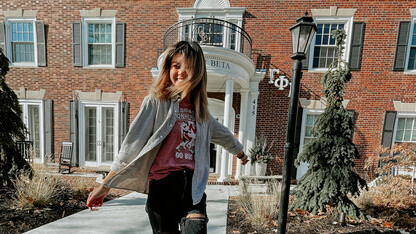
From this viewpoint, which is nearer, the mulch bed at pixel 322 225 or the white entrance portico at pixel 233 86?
the mulch bed at pixel 322 225

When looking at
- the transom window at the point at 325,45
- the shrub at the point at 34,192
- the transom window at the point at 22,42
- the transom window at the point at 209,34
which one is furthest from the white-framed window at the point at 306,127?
the transom window at the point at 22,42

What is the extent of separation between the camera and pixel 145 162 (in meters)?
1.37

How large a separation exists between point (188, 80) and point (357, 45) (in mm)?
7364

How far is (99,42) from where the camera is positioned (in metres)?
7.06

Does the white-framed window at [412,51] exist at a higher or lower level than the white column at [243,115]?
higher

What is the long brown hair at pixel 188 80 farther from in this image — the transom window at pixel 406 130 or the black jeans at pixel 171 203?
the transom window at pixel 406 130

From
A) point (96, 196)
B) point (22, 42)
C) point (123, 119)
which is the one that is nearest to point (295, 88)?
point (96, 196)

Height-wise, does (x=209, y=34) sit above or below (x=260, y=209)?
above

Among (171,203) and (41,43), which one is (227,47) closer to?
(171,203)

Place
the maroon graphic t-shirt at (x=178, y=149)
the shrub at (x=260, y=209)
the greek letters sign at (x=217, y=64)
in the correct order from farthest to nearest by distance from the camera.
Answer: the greek letters sign at (x=217, y=64) → the shrub at (x=260, y=209) → the maroon graphic t-shirt at (x=178, y=149)

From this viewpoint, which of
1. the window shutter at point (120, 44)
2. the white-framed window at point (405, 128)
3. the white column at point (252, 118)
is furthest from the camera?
the window shutter at point (120, 44)

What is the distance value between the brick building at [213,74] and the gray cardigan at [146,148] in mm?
4247

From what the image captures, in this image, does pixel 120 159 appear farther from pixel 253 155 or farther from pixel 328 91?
pixel 253 155

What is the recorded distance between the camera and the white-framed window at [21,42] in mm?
7137
